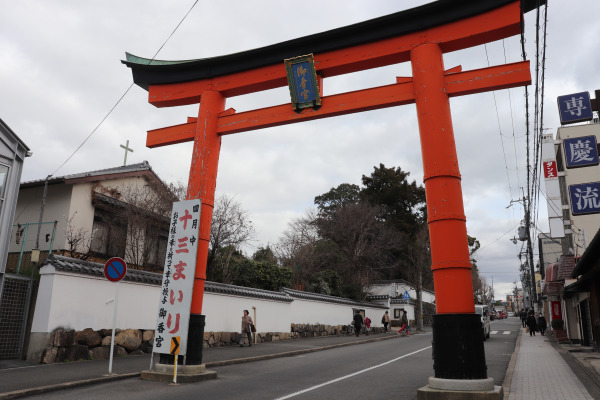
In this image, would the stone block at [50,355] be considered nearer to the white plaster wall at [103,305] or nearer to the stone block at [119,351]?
the white plaster wall at [103,305]

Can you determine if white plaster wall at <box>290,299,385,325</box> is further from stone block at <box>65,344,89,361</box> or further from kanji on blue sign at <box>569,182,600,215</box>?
kanji on blue sign at <box>569,182,600,215</box>

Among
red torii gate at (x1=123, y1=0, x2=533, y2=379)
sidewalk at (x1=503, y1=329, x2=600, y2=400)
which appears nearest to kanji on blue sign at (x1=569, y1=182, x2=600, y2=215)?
sidewalk at (x1=503, y1=329, x2=600, y2=400)

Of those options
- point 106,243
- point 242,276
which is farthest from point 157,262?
point 242,276

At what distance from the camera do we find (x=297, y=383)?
8.98 metres

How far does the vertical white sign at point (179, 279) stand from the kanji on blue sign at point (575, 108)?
30.3ft

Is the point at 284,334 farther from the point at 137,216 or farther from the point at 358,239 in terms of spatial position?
the point at 358,239

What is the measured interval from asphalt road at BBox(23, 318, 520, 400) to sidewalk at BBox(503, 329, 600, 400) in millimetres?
475

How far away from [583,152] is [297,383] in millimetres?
8744

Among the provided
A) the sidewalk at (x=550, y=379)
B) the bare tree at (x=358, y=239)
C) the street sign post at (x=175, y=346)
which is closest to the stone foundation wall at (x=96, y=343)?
the street sign post at (x=175, y=346)

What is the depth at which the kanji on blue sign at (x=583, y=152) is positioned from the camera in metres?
10.1

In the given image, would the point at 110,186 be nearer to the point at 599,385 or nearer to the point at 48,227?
the point at 48,227

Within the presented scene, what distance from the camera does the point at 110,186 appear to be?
19.7m

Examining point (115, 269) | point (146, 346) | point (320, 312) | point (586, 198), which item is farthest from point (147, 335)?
point (320, 312)

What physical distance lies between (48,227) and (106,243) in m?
2.44
